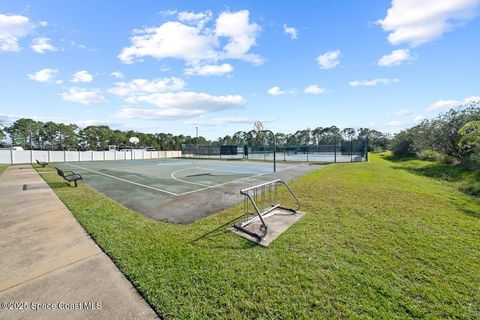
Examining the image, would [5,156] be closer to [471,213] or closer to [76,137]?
[76,137]

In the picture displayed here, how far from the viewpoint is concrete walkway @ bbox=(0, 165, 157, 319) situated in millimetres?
2346

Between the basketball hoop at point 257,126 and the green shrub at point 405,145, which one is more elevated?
the basketball hoop at point 257,126

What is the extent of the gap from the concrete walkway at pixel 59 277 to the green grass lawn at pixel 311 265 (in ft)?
0.56

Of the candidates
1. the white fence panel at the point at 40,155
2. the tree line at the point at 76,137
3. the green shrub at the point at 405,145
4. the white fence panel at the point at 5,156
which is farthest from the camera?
the tree line at the point at 76,137

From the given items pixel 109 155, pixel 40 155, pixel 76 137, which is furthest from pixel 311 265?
pixel 76 137

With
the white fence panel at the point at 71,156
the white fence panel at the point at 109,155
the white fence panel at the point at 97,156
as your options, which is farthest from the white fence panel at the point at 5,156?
the white fence panel at the point at 109,155

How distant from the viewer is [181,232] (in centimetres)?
443

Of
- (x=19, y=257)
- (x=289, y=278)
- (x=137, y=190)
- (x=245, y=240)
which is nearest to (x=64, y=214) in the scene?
(x=19, y=257)

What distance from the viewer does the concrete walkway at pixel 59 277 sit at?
2346 millimetres

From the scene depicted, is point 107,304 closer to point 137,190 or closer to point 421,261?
point 421,261

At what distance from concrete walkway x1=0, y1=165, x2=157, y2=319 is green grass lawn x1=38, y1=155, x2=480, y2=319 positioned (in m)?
0.17

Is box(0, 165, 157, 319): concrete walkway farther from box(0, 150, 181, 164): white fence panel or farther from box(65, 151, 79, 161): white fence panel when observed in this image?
box(65, 151, 79, 161): white fence panel

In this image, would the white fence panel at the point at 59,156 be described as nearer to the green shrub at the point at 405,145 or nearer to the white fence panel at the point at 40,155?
the white fence panel at the point at 40,155

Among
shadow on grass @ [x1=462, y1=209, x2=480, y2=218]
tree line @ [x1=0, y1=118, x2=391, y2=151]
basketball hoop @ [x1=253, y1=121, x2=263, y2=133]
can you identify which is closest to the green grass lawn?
shadow on grass @ [x1=462, y1=209, x2=480, y2=218]
